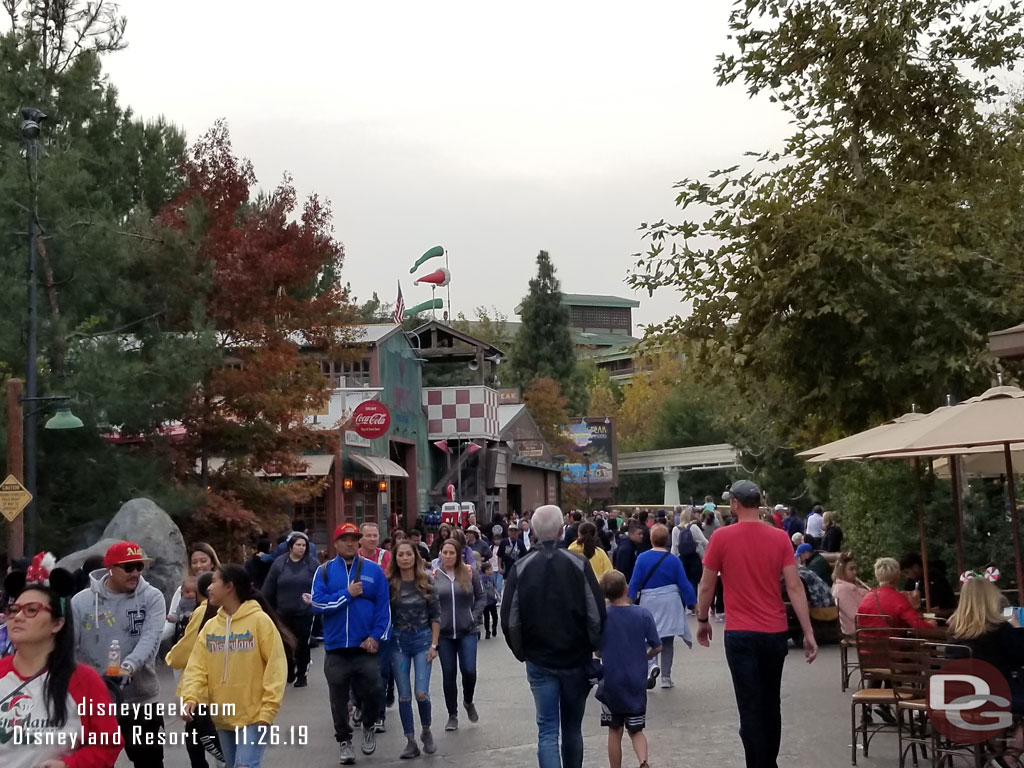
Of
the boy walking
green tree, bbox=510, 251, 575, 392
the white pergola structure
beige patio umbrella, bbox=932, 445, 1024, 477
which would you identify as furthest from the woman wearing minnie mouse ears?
green tree, bbox=510, 251, 575, 392

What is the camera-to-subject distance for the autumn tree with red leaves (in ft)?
74.4

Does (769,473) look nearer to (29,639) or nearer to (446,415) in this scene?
(446,415)

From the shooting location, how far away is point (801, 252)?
1738 cm

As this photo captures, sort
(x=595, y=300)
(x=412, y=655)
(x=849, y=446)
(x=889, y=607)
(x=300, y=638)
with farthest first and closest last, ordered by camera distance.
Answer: (x=595, y=300) < (x=300, y=638) < (x=849, y=446) < (x=412, y=655) < (x=889, y=607)

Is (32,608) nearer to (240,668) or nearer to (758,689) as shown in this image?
(240,668)

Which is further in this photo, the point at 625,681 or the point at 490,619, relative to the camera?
the point at 490,619

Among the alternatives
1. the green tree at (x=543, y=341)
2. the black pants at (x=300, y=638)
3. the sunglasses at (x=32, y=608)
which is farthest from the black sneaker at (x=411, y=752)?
the green tree at (x=543, y=341)

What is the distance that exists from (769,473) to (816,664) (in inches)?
1530

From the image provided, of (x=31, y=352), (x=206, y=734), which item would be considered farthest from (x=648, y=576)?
(x=31, y=352)

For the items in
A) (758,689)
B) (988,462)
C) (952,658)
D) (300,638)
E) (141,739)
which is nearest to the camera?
(141,739)

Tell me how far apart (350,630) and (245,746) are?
3.25m

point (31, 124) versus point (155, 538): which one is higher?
point (31, 124)

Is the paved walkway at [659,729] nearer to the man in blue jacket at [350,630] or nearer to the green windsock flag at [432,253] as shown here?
the man in blue jacket at [350,630]

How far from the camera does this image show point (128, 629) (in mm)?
8164
